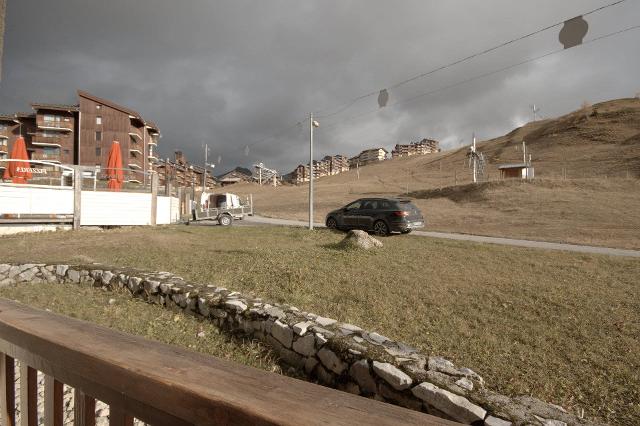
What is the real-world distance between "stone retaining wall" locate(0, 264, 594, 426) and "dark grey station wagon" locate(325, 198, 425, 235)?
979cm

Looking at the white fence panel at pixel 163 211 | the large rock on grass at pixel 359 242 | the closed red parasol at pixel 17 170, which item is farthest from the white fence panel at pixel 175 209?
the large rock on grass at pixel 359 242

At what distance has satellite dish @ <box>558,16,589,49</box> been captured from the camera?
21.5 feet

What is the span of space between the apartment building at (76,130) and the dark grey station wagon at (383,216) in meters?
41.6

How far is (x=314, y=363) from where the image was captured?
380cm

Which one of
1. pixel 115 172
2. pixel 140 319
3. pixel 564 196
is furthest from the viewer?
pixel 564 196

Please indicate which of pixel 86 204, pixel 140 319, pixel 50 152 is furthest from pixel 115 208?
pixel 50 152

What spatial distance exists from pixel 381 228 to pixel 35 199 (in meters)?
13.6

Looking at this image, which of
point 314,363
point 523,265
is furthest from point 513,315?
point 523,265

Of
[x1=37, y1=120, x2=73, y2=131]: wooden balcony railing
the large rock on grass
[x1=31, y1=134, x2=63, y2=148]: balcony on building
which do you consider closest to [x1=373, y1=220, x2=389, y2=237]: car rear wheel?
the large rock on grass

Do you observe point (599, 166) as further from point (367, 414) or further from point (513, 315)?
point (367, 414)

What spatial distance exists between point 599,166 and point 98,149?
69041 millimetres

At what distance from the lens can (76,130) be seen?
158 feet

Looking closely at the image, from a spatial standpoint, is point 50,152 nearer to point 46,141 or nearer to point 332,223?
point 46,141

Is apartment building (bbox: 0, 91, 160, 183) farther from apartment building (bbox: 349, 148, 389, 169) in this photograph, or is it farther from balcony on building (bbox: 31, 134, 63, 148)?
apartment building (bbox: 349, 148, 389, 169)
